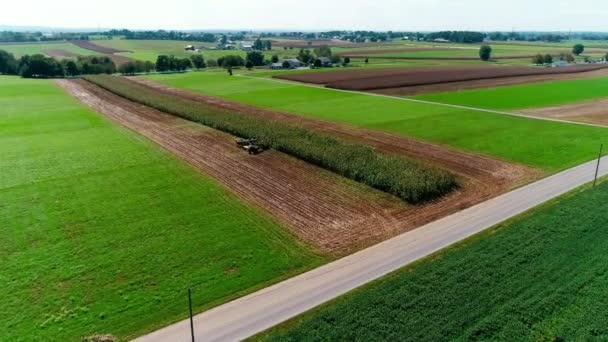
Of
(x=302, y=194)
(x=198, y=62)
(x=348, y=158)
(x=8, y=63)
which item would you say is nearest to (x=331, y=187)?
(x=302, y=194)

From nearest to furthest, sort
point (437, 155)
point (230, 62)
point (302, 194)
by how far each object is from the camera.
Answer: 1. point (302, 194)
2. point (437, 155)
3. point (230, 62)

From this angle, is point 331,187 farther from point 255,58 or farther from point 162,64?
point 255,58

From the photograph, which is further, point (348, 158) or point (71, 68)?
point (71, 68)

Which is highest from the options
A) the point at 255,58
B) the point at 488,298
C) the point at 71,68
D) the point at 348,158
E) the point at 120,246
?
the point at 255,58

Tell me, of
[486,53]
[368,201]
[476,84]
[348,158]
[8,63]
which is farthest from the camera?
[486,53]

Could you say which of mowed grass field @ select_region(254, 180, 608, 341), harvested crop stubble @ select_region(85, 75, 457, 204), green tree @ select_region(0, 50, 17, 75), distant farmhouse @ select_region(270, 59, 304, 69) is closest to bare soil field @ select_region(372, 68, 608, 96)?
harvested crop stubble @ select_region(85, 75, 457, 204)

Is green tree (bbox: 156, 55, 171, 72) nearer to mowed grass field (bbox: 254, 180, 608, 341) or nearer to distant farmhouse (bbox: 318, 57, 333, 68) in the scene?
distant farmhouse (bbox: 318, 57, 333, 68)
